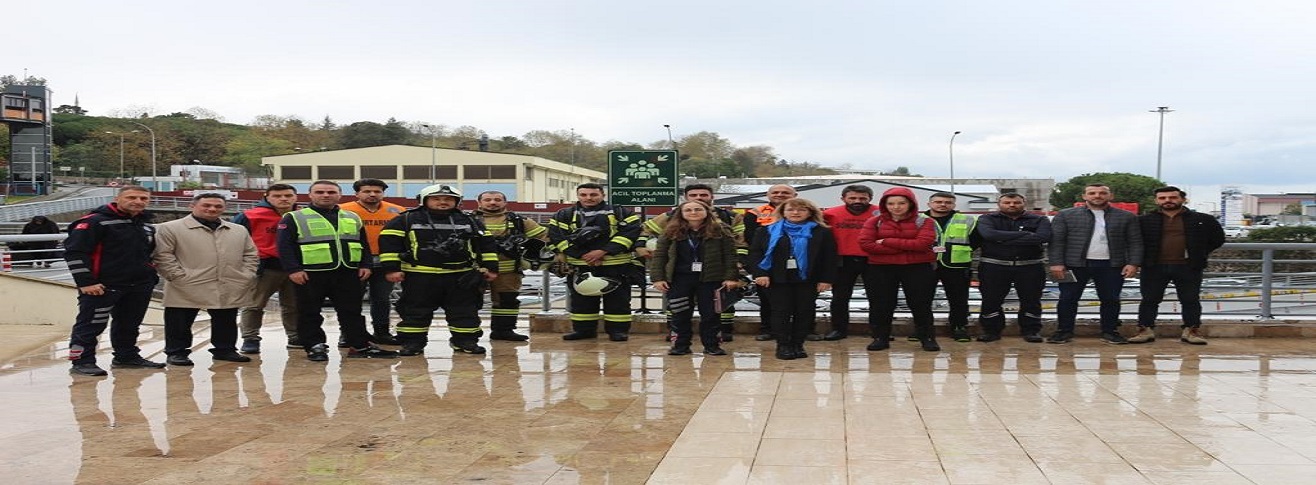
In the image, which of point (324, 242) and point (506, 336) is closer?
point (324, 242)

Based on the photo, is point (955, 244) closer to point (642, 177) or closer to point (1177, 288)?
point (1177, 288)

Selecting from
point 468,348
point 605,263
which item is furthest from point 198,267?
point 605,263

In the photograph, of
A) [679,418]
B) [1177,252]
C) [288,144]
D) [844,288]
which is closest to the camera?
[679,418]

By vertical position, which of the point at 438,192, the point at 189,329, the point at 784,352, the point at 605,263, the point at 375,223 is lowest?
the point at 784,352

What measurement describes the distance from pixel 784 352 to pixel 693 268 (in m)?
1.13

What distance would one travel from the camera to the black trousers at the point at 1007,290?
9430mm

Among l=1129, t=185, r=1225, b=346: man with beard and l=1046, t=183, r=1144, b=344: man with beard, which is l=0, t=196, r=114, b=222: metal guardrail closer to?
l=1046, t=183, r=1144, b=344: man with beard

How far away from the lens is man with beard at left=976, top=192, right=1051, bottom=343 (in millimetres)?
9336

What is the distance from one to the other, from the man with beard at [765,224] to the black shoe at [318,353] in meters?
3.98

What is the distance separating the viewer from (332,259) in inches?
332

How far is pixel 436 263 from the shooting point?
8820mm

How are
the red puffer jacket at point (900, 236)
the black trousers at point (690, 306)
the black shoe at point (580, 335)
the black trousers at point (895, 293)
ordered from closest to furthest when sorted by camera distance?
the black trousers at point (690, 306), the red puffer jacket at point (900, 236), the black trousers at point (895, 293), the black shoe at point (580, 335)

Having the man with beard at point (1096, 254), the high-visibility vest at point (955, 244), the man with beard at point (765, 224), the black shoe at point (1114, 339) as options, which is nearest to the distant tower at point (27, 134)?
the man with beard at point (765, 224)

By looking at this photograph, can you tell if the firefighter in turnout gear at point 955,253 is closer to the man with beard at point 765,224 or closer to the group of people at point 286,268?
the man with beard at point 765,224
